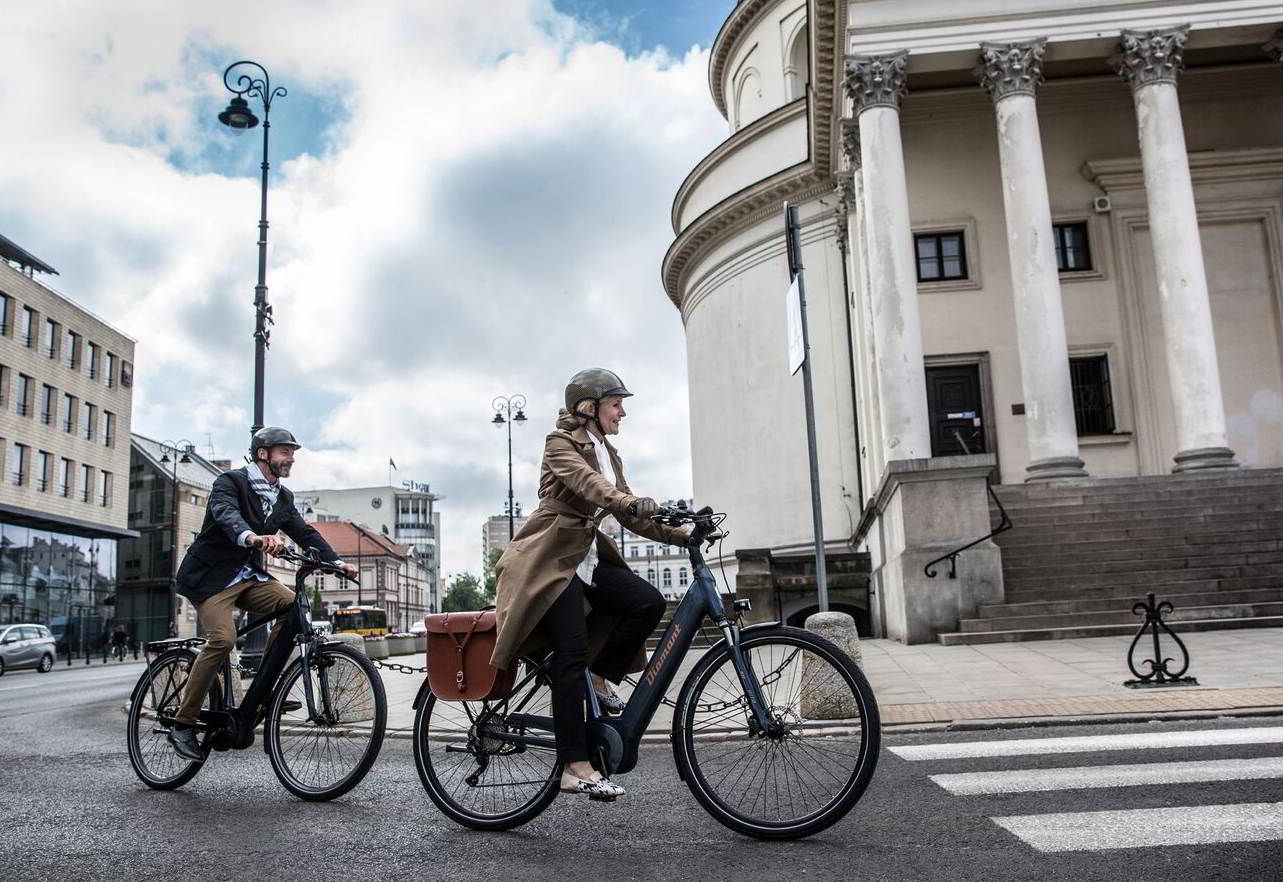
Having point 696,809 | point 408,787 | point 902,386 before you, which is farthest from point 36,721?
point 902,386

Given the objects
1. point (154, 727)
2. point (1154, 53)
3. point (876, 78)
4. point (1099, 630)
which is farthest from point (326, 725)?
point (1154, 53)

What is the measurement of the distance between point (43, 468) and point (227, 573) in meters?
48.0

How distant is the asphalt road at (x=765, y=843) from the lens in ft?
13.6

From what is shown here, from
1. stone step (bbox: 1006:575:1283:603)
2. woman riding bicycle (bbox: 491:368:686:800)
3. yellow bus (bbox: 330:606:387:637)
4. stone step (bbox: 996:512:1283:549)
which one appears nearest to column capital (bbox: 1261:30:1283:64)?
stone step (bbox: 996:512:1283:549)

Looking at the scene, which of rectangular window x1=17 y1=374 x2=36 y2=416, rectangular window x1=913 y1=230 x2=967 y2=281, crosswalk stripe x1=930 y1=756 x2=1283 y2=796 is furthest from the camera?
rectangular window x1=17 y1=374 x2=36 y2=416

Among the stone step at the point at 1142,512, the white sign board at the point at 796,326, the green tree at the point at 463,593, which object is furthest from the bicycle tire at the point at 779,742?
the green tree at the point at 463,593

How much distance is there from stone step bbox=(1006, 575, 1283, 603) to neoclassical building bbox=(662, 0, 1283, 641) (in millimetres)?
614

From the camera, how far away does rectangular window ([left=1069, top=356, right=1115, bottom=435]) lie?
25.2 meters

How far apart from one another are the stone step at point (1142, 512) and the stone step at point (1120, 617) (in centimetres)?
299

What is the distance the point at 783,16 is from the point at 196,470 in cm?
5322

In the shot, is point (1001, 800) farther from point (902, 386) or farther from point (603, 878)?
point (902, 386)

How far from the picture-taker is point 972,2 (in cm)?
2088

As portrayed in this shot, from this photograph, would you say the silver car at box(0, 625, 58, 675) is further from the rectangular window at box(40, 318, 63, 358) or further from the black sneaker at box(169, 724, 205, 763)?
the black sneaker at box(169, 724, 205, 763)

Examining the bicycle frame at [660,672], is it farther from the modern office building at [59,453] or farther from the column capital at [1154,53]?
the modern office building at [59,453]
